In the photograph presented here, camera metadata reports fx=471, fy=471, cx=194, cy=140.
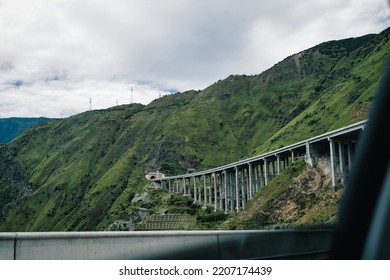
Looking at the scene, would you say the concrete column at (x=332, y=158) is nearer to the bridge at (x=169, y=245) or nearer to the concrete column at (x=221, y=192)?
the bridge at (x=169, y=245)

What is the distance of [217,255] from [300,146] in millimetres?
64090

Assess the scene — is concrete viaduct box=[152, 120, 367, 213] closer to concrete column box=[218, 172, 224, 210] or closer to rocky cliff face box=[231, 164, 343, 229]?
concrete column box=[218, 172, 224, 210]

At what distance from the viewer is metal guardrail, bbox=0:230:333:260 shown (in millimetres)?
6590

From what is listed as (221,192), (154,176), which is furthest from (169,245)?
(154,176)

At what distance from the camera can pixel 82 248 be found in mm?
11281

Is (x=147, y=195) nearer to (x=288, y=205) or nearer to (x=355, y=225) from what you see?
(x=288, y=205)

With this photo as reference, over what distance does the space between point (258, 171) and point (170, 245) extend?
284 ft

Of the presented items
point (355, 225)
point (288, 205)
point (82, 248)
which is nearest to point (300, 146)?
point (288, 205)

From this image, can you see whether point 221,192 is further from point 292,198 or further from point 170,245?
point 170,245

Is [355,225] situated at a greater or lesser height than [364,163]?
lesser

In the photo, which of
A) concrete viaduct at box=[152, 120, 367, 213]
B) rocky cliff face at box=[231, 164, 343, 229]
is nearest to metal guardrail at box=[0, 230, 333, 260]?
concrete viaduct at box=[152, 120, 367, 213]

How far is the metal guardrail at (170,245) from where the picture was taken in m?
6.59

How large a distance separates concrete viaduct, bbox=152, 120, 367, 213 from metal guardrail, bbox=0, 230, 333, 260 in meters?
6.24
